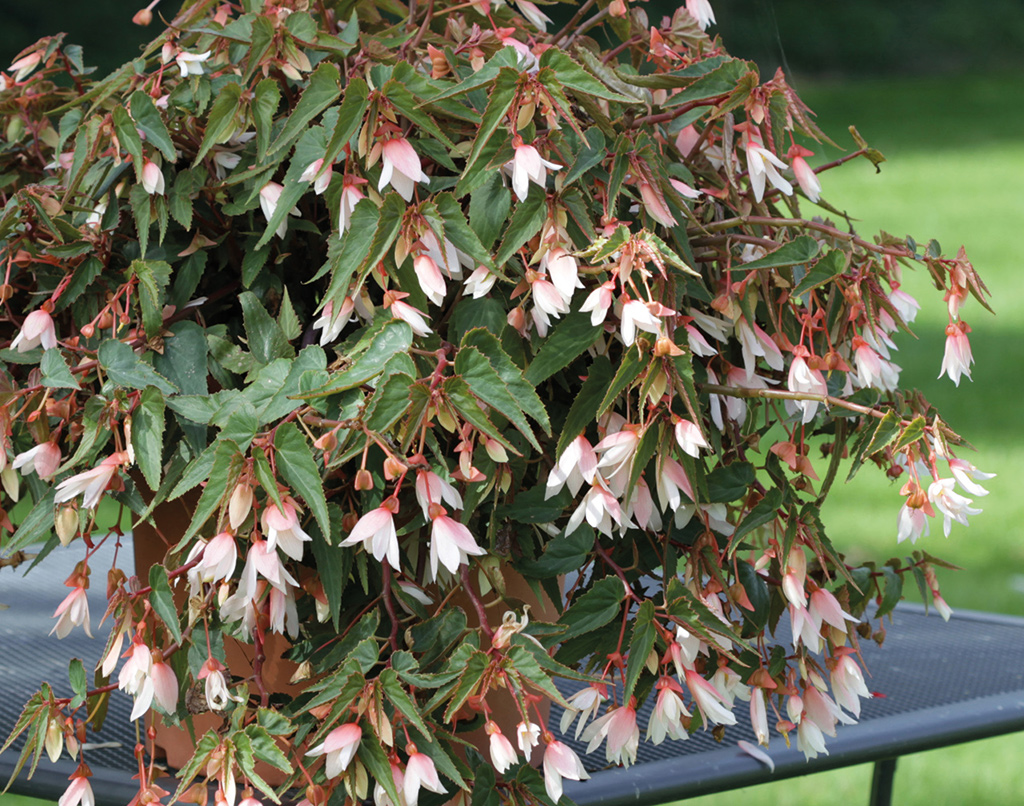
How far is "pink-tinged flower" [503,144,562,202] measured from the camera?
0.53 meters

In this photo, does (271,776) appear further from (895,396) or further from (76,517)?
(895,396)

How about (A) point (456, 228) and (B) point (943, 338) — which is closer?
(A) point (456, 228)

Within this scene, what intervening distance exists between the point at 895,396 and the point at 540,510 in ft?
0.75

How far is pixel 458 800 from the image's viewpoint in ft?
1.86

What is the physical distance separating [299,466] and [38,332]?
23cm

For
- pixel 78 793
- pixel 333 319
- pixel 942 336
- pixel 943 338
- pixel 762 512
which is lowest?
pixel 943 338

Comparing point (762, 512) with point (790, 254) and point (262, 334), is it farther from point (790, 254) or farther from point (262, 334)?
point (262, 334)

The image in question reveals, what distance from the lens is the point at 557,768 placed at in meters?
0.54

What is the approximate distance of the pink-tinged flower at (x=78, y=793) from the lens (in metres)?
0.58

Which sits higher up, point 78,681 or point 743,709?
point 78,681

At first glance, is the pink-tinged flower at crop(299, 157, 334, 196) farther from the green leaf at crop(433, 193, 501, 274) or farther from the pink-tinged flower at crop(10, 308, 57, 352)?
the pink-tinged flower at crop(10, 308, 57, 352)

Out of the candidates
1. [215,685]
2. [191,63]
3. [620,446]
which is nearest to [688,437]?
[620,446]

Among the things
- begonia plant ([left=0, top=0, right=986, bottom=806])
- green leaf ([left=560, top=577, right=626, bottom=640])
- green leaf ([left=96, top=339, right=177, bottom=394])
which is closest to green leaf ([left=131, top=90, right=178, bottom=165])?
begonia plant ([left=0, top=0, right=986, bottom=806])

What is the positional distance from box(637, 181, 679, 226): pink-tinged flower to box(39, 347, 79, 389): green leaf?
0.28 m
